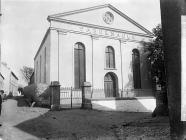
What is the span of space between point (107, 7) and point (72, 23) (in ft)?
17.6

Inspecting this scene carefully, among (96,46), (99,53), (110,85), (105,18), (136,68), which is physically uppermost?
(105,18)

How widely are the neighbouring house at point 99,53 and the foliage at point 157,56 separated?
87 cm

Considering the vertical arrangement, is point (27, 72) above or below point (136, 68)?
above

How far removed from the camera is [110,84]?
22.7m

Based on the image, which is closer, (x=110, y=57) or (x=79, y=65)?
(x=79, y=65)

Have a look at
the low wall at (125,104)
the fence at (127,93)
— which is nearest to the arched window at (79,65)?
the fence at (127,93)

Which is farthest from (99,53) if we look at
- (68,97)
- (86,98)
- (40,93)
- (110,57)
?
(40,93)

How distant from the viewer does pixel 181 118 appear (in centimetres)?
259

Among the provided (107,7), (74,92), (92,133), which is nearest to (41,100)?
(74,92)

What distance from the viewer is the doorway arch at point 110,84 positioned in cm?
2235

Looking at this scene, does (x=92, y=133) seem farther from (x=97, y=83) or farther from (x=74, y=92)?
(x=97, y=83)

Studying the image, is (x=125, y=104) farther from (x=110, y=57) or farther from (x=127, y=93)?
(x=110, y=57)

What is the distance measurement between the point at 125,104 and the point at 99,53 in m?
7.02

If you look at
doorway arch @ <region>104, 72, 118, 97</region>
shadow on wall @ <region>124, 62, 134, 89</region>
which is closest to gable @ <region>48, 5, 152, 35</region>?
shadow on wall @ <region>124, 62, 134, 89</region>
